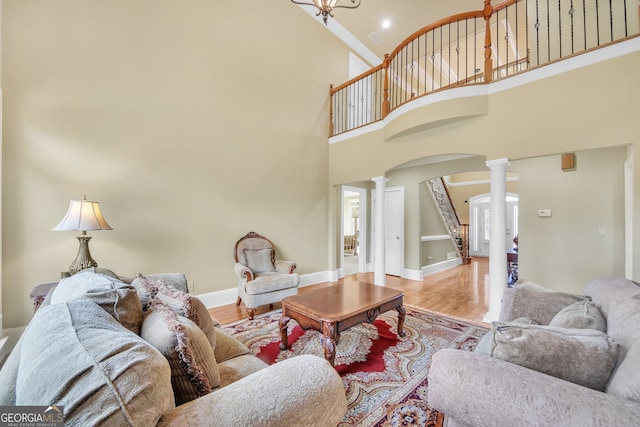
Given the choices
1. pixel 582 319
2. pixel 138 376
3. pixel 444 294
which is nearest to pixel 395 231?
pixel 444 294

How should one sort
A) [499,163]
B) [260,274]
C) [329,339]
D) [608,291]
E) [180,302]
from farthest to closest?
[260,274], [499,163], [329,339], [608,291], [180,302]

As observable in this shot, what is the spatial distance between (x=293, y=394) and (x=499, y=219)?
3.17 metres

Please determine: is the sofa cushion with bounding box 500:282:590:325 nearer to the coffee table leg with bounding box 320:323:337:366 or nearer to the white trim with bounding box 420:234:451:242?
the coffee table leg with bounding box 320:323:337:366

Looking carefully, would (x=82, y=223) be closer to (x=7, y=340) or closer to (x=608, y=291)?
(x=7, y=340)

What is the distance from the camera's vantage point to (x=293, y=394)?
2.83 ft

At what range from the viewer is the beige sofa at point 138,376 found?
0.60 metres

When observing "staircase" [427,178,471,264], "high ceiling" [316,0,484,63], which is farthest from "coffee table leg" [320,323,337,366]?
"high ceiling" [316,0,484,63]

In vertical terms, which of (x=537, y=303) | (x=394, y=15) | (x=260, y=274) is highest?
(x=394, y=15)

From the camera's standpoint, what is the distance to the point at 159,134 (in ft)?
10.7

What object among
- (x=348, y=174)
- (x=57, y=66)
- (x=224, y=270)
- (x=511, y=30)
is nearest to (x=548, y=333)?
(x=224, y=270)

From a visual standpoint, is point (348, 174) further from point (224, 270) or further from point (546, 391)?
point (546, 391)

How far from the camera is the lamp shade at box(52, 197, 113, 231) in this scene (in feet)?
7.40

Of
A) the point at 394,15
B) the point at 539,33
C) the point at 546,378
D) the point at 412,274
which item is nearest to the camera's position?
the point at 546,378

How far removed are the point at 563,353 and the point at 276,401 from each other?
3.61 ft
